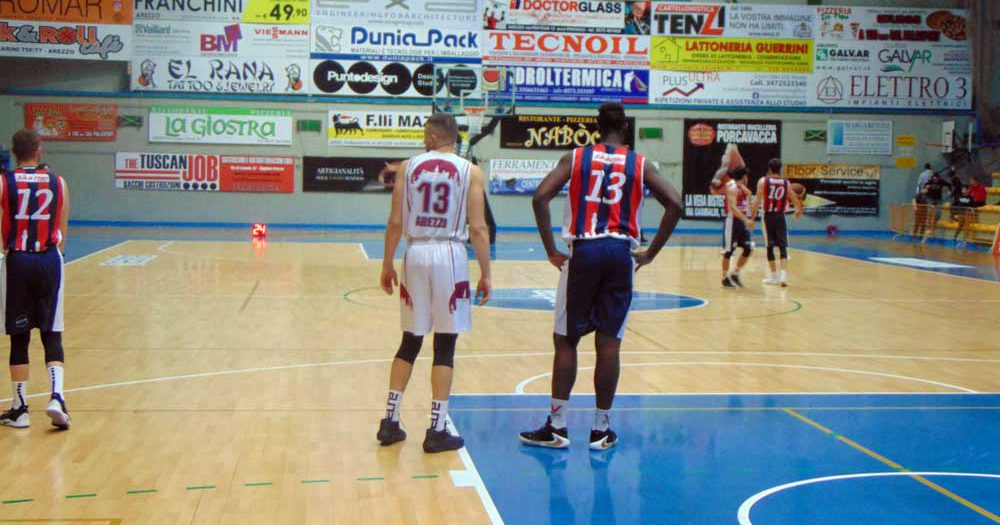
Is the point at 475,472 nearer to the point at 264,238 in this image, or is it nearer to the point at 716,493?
the point at 716,493

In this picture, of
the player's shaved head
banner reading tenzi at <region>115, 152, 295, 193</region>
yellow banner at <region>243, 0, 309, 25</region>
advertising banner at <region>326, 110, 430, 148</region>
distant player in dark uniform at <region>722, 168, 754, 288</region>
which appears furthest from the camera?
advertising banner at <region>326, 110, 430, 148</region>

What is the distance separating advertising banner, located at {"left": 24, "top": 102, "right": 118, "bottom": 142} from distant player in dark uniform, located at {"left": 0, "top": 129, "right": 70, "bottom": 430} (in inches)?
936

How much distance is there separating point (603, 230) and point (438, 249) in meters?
0.91

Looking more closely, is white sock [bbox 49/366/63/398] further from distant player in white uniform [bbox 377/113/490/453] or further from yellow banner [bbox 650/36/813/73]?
yellow banner [bbox 650/36/813/73]

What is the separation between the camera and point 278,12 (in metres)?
28.8

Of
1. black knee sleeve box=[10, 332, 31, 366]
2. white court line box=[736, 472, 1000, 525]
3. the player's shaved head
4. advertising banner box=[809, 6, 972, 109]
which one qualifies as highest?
advertising banner box=[809, 6, 972, 109]

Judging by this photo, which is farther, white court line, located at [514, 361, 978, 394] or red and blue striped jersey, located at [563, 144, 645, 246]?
white court line, located at [514, 361, 978, 394]

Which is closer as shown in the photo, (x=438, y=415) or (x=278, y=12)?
(x=438, y=415)

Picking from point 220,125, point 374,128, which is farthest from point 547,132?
point 220,125

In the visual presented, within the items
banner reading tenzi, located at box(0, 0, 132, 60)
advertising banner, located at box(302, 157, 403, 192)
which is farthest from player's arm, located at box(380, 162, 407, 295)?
banner reading tenzi, located at box(0, 0, 132, 60)

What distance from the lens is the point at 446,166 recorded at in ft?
19.4

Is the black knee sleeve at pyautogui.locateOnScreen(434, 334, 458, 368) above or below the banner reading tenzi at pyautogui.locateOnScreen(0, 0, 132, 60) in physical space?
below

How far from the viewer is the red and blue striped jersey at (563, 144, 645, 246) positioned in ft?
19.3

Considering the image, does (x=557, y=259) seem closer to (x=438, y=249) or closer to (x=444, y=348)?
(x=438, y=249)
